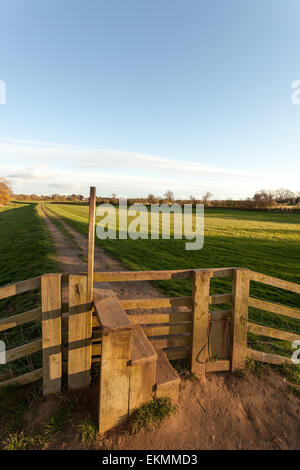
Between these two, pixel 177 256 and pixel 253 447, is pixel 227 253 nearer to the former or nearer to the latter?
pixel 177 256

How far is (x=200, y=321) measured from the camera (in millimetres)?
4277

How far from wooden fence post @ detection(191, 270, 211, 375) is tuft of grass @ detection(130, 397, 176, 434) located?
95 centimetres

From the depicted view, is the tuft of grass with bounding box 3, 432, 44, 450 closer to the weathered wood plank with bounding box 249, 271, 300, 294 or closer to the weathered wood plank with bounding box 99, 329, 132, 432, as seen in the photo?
the weathered wood plank with bounding box 99, 329, 132, 432

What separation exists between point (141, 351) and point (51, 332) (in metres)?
1.45

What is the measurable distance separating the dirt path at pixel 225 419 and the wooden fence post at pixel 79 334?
294 mm

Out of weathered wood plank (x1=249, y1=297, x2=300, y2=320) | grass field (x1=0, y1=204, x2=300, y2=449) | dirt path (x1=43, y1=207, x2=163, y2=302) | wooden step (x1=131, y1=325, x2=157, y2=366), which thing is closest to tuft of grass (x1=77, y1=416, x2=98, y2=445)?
grass field (x1=0, y1=204, x2=300, y2=449)

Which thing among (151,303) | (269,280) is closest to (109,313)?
(151,303)

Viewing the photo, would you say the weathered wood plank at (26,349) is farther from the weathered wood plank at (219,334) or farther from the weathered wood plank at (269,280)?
the weathered wood plank at (269,280)

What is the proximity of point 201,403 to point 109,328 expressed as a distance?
1989 mm

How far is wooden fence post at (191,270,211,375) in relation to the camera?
13.8 ft

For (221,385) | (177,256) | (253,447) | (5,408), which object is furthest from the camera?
(177,256)

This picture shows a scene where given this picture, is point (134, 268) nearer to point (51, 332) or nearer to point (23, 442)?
point (51, 332)

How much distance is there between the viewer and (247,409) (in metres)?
3.76
